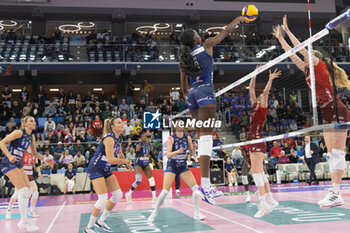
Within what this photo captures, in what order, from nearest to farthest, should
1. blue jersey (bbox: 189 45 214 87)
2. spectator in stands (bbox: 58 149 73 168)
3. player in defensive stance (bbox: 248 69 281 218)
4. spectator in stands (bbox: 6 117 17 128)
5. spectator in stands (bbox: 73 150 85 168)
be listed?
blue jersey (bbox: 189 45 214 87) < player in defensive stance (bbox: 248 69 281 218) < spectator in stands (bbox: 58 149 73 168) < spectator in stands (bbox: 73 150 85 168) < spectator in stands (bbox: 6 117 17 128)

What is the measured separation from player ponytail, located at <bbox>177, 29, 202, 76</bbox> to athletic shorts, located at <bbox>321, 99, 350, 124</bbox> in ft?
4.80

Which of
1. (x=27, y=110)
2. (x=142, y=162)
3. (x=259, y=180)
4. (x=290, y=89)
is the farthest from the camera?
(x=290, y=89)

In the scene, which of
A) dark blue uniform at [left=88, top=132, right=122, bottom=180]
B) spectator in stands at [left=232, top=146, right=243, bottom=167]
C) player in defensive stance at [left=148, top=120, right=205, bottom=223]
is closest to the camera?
dark blue uniform at [left=88, top=132, right=122, bottom=180]

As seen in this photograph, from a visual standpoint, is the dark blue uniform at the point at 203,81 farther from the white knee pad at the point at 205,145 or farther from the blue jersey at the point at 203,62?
the white knee pad at the point at 205,145

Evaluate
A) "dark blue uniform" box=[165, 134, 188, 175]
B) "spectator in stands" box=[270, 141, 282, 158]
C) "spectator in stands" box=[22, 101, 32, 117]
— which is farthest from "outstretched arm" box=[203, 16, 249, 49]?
"spectator in stands" box=[22, 101, 32, 117]

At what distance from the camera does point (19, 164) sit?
6.91 metres

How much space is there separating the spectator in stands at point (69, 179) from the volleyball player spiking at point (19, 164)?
691 cm

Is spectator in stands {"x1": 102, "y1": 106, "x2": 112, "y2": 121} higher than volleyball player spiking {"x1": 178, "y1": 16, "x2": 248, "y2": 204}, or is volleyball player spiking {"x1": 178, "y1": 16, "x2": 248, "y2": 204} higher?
spectator in stands {"x1": 102, "y1": 106, "x2": 112, "y2": 121}

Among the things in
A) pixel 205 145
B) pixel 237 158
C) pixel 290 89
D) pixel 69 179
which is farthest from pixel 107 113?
pixel 205 145

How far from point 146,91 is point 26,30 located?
10336 millimetres

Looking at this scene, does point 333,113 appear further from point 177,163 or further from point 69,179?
point 69,179

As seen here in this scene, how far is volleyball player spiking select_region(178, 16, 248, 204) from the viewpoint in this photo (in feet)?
13.2

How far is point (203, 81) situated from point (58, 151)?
1161cm

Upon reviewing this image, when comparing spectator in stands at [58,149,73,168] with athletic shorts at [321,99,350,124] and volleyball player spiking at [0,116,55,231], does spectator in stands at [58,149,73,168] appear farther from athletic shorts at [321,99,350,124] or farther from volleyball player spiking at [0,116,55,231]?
athletic shorts at [321,99,350,124]
